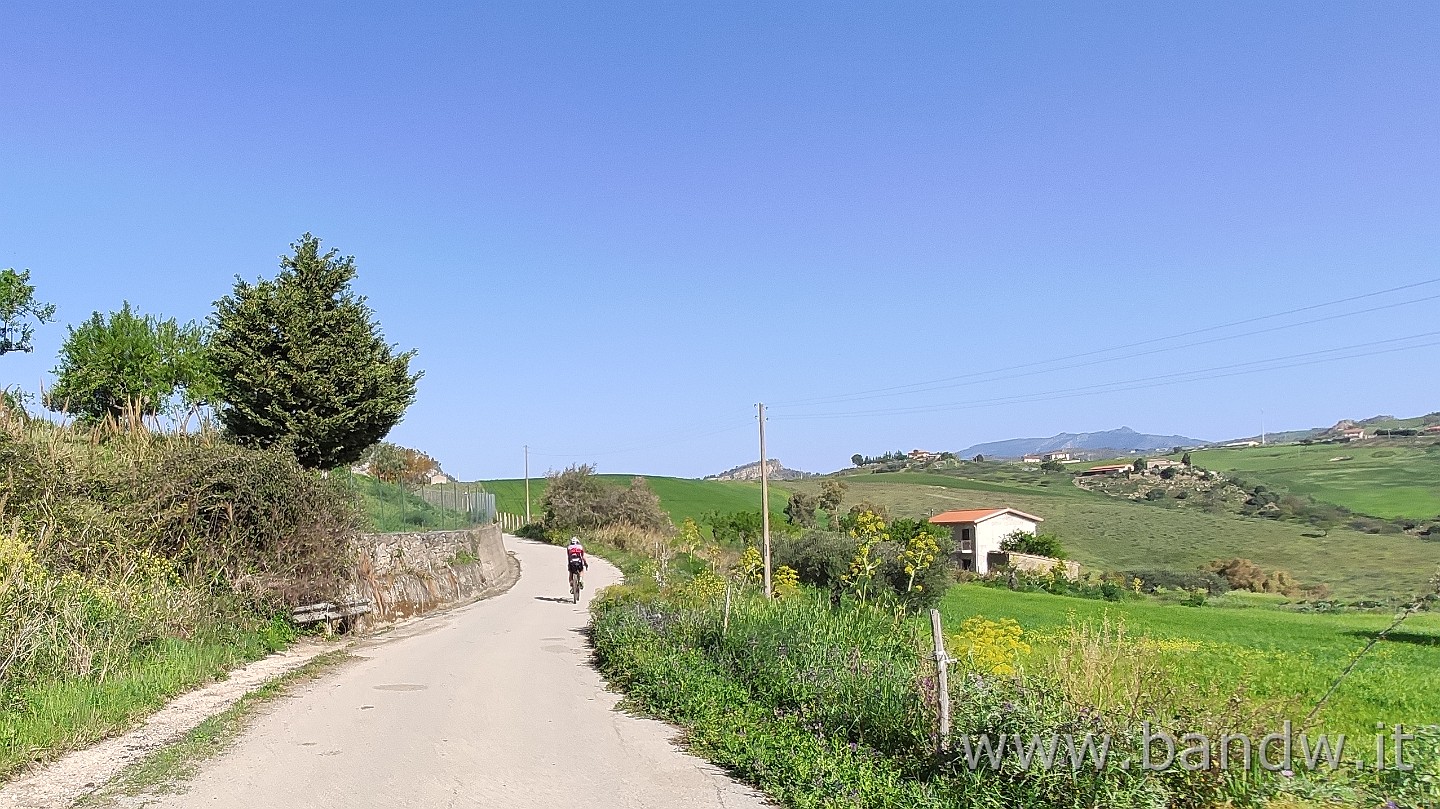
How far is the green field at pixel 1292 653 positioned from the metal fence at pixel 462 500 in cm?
1834

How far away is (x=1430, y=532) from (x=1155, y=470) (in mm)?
50539

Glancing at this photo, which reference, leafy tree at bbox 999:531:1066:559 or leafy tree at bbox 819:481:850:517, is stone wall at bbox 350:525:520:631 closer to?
leafy tree at bbox 999:531:1066:559

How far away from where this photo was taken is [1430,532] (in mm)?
69062

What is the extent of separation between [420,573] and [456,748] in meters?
16.8

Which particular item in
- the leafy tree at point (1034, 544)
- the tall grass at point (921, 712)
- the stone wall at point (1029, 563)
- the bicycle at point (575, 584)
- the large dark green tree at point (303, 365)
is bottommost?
the stone wall at point (1029, 563)

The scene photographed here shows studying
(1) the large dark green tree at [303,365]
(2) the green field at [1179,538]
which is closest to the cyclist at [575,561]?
(1) the large dark green tree at [303,365]

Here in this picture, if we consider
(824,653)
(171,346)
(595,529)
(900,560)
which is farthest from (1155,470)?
(824,653)

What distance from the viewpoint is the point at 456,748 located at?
31.1 feet

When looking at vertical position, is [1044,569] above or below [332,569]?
below

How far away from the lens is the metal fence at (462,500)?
116ft

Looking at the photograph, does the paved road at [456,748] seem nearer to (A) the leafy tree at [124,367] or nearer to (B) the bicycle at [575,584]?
(B) the bicycle at [575,584]

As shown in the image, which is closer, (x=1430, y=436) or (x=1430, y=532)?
(x=1430, y=532)

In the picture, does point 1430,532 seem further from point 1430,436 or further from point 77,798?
point 77,798

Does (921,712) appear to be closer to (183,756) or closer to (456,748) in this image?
(456,748)
